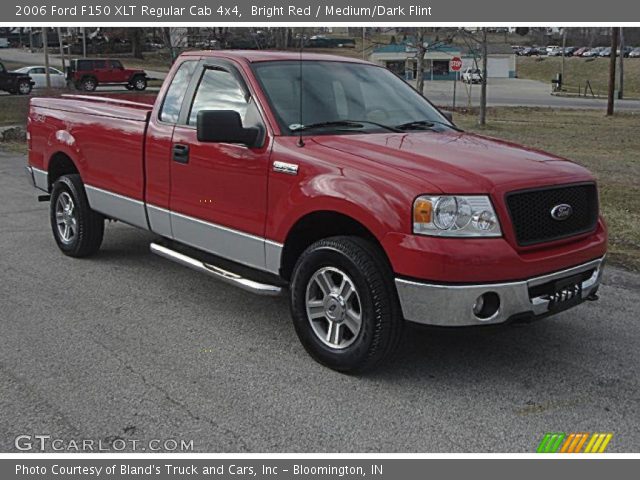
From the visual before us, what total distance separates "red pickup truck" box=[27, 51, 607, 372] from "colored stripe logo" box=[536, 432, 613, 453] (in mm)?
668

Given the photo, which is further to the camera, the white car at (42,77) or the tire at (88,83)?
the tire at (88,83)

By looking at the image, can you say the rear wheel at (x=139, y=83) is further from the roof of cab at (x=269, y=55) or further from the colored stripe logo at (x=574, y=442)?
the colored stripe logo at (x=574, y=442)

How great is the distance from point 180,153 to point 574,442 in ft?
11.0

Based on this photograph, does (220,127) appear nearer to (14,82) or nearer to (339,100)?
(339,100)

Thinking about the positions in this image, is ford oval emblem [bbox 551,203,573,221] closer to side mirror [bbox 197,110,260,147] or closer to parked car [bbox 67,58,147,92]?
side mirror [bbox 197,110,260,147]

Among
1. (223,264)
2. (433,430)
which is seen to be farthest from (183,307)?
(433,430)

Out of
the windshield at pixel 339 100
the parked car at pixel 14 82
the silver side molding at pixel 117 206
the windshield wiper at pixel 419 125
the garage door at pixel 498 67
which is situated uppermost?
the garage door at pixel 498 67

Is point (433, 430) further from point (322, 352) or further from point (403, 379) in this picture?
point (322, 352)

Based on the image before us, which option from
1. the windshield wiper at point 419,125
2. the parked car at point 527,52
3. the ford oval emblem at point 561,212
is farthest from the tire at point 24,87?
the parked car at point 527,52

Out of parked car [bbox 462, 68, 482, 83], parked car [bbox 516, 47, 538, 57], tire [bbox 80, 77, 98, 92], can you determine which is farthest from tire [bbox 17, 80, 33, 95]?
parked car [bbox 516, 47, 538, 57]

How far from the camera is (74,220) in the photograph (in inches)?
279

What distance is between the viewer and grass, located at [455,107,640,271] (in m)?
8.01

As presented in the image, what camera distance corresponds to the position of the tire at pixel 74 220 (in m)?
6.93

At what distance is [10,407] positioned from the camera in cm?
396
